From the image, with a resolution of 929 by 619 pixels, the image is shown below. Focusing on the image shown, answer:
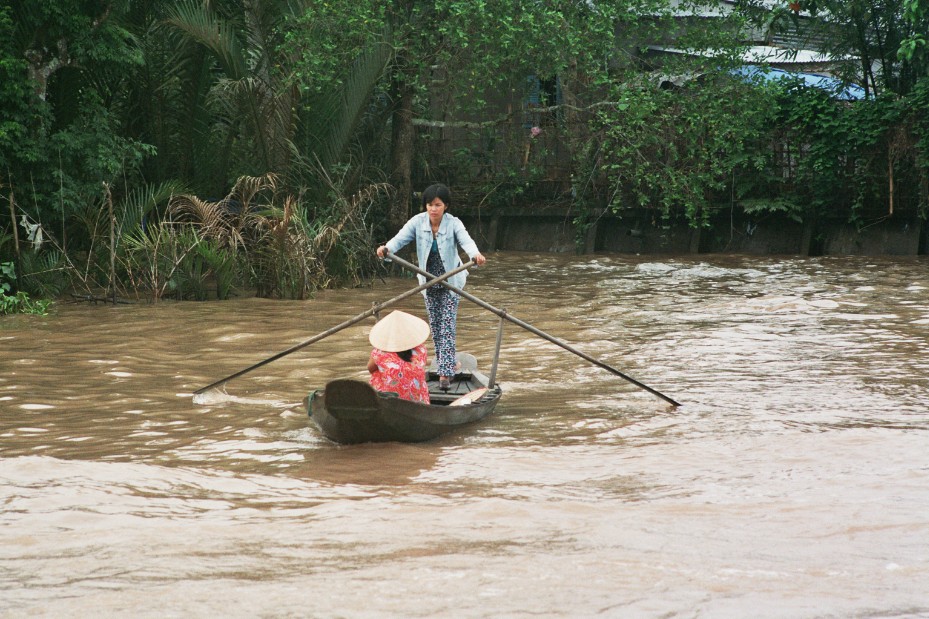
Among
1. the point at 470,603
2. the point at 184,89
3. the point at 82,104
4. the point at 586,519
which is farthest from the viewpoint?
the point at 184,89

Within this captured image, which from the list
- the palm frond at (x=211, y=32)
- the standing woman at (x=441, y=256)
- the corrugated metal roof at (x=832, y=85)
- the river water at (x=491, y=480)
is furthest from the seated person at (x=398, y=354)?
the corrugated metal roof at (x=832, y=85)

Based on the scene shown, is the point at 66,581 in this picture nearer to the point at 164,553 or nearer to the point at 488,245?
the point at 164,553

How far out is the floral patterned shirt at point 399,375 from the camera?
6.70 metres

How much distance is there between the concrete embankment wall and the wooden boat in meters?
11.3

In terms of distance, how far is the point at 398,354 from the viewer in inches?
265

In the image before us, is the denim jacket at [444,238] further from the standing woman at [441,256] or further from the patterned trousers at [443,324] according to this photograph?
the patterned trousers at [443,324]

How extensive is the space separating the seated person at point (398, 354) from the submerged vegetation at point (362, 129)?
6.02 meters

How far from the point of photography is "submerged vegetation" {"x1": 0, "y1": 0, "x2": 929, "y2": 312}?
12.1 metres

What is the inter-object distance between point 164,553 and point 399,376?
2.46m

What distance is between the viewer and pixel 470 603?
3.96 m

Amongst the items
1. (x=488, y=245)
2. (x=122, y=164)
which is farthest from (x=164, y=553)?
(x=488, y=245)

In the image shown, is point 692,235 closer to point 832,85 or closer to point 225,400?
point 832,85

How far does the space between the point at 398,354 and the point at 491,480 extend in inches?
47.9

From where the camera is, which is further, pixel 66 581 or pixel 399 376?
pixel 399 376
